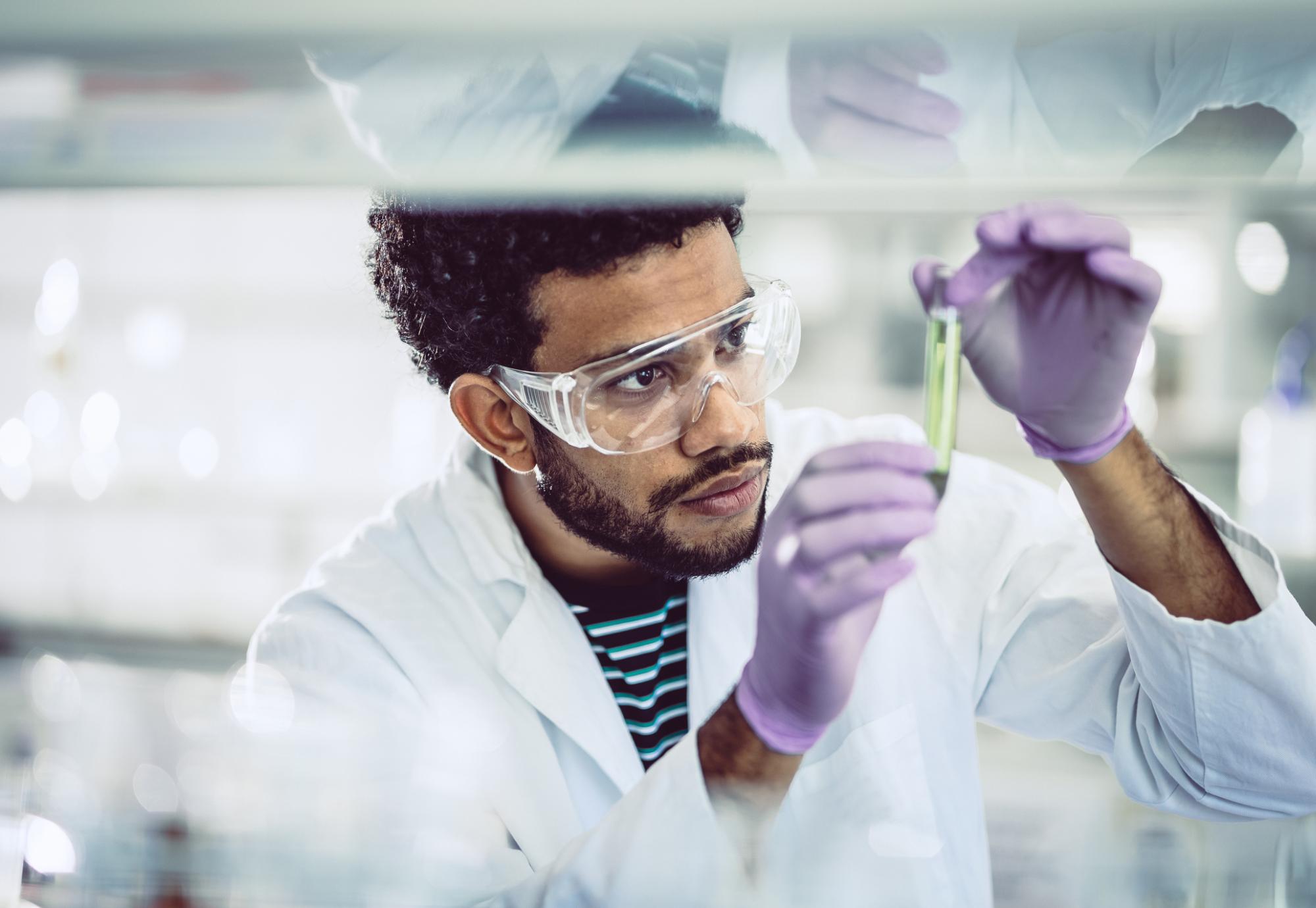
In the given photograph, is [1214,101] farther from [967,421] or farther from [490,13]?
[967,421]

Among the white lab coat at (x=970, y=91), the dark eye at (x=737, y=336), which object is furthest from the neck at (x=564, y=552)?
the white lab coat at (x=970, y=91)

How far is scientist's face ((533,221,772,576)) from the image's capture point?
896 millimetres

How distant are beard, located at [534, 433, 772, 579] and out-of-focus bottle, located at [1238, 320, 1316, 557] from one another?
1.78ft

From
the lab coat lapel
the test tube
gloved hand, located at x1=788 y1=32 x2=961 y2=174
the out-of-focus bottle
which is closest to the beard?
the lab coat lapel

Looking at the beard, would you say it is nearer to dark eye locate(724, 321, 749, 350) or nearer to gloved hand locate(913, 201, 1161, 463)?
dark eye locate(724, 321, 749, 350)

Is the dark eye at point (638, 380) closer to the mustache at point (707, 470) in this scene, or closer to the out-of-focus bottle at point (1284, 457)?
the mustache at point (707, 470)

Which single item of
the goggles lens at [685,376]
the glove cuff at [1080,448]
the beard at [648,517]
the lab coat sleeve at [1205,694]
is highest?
the goggles lens at [685,376]

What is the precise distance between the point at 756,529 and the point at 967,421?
99 cm

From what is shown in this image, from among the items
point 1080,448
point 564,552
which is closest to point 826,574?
point 1080,448

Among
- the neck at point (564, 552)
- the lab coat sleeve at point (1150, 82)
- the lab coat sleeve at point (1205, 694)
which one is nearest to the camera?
the lab coat sleeve at point (1150, 82)

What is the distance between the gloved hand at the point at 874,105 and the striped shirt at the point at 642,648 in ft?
2.05

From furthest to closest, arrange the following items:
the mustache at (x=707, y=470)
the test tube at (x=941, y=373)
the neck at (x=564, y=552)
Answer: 1. the neck at (x=564, y=552)
2. the mustache at (x=707, y=470)
3. the test tube at (x=941, y=373)

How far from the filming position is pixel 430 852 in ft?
2.48

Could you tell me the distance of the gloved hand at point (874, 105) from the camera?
0.58 m
